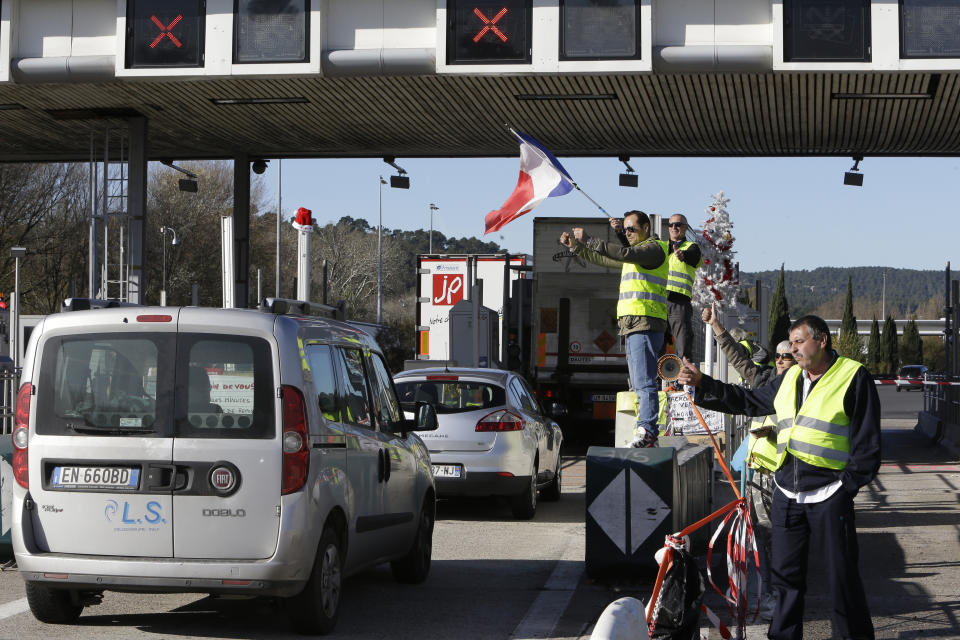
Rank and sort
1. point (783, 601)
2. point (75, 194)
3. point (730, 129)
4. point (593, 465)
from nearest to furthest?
point (783, 601) < point (593, 465) < point (730, 129) < point (75, 194)

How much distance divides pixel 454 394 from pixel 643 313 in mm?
4054

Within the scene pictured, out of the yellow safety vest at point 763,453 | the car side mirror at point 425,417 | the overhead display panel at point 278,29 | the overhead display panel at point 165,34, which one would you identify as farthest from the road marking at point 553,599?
the overhead display panel at point 165,34

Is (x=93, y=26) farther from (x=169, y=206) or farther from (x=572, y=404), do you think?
(x=169, y=206)

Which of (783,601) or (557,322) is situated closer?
(783,601)

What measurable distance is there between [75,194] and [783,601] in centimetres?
4957

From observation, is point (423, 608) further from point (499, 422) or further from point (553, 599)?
point (499, 422)

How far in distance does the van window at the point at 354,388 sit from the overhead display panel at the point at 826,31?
866cm

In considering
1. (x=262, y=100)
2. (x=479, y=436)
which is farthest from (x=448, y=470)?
(x=262, y=100)

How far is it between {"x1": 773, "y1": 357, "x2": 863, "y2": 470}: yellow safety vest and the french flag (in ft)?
16.7

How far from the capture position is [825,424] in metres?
6.83

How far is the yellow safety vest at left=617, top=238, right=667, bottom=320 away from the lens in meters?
10.1

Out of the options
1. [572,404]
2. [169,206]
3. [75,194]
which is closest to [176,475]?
[572,404]

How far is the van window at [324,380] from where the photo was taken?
758cm

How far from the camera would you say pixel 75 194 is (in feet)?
173
